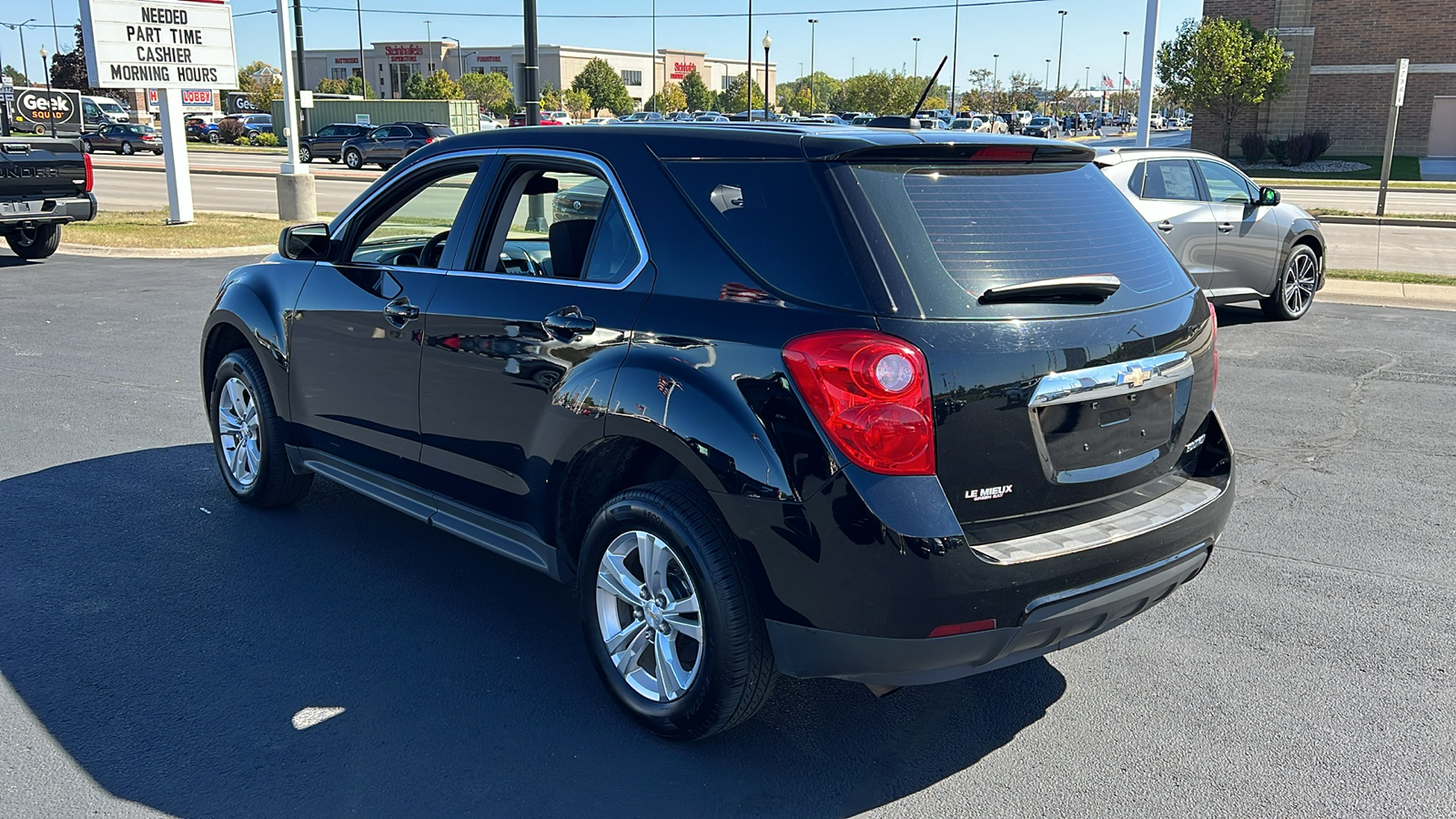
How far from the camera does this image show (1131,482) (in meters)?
3.42

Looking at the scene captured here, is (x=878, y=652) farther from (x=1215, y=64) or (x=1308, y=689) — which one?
(x=1215, y=64)

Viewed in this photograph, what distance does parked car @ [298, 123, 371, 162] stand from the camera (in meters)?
38.9

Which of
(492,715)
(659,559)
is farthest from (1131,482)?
(492,715)

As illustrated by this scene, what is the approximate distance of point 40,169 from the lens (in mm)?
13992

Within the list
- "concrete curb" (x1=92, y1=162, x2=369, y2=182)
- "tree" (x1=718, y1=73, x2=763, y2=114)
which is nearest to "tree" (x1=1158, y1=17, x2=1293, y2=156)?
"concrete curb" (x1=92, y1=162, x2=369, y2=182)

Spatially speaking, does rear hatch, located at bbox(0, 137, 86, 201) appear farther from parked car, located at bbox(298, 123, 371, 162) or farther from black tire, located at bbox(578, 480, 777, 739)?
parked car, located at bbox(298, 123, 371, 162)

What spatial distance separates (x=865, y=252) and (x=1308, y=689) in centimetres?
220

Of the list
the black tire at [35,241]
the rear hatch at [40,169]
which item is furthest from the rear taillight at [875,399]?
the black tire at [35,241]

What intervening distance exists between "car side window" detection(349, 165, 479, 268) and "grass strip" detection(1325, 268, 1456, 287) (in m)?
12.0

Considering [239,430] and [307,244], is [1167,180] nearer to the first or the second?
[307,244]

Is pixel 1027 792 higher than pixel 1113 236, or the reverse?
pixel 1113 236

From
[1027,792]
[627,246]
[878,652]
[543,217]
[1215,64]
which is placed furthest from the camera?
[1215,64]

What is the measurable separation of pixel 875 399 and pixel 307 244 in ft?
10.0

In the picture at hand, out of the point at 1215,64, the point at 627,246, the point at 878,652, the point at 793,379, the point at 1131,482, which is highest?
the point at 1215,64
